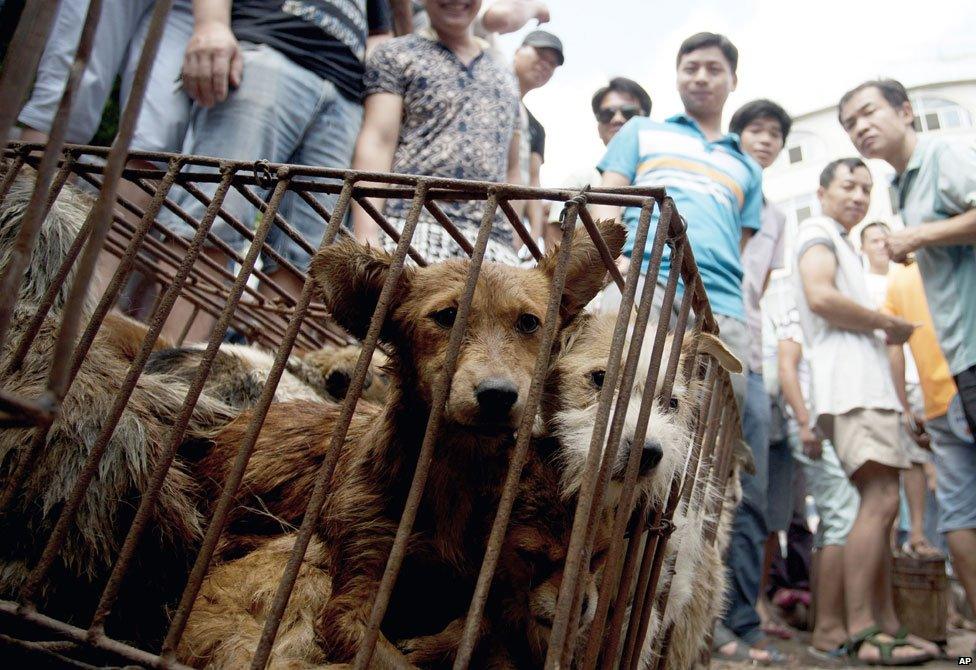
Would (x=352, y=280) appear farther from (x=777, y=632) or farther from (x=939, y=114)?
(x=939, y=114)

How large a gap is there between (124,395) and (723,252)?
7.89ft

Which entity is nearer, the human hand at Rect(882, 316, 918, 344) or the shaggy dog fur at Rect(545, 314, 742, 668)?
the shaggy dog fur at Rect(545, 314, 742, 668)

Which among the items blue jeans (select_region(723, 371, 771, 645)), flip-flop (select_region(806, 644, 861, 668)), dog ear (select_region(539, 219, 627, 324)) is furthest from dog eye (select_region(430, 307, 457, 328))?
flip-flop (select_region(806, 644, 861, 668))

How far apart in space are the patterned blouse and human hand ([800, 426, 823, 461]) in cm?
252

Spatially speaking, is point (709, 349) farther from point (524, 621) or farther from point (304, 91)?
point (304, 91)

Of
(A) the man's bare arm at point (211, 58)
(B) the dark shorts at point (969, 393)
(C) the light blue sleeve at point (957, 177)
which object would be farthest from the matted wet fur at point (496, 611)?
(C) the light blue sleeve at point (957, 177)

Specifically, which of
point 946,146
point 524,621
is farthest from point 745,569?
point 524,621

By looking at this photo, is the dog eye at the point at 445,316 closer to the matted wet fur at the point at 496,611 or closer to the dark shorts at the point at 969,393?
the matted wet fur at the point at 496,611

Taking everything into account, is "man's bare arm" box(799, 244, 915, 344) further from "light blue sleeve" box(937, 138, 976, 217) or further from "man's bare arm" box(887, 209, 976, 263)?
"light blue sleeve" box(937, 138, 976, 217)

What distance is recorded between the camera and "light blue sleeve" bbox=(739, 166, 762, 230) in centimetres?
364

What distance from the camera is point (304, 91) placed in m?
3.30

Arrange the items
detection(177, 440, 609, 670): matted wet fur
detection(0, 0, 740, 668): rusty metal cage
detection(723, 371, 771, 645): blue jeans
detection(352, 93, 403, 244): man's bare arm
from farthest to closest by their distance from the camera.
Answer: detection(723, 371, 771, 645): blue jeans
detection(352, 93, 403, 244): man's bare arm
detection(177, 440, 609, 670): matted wet fur
detection(0, 0, 740, 668): rusty metal cage

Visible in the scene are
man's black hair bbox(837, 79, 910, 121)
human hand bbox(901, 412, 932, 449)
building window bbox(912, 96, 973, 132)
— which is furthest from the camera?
building window bbox(912, 96, 973, 132)

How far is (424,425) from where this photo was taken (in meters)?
1.71
